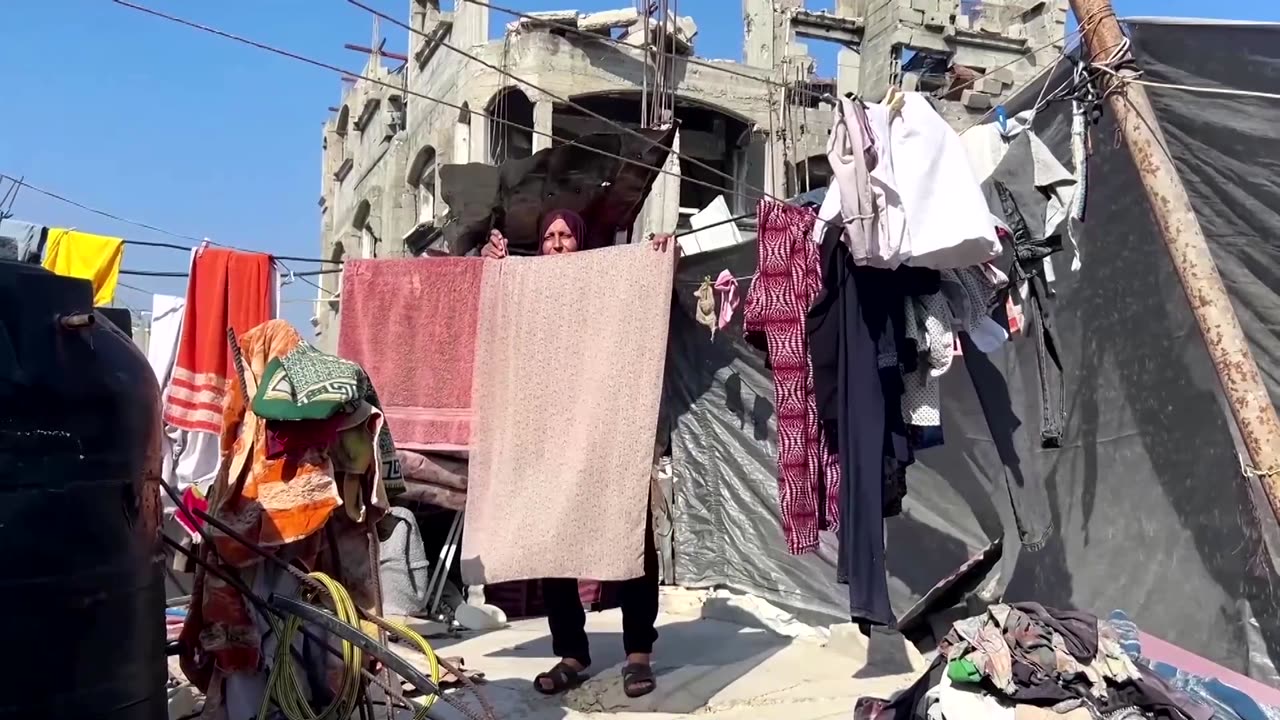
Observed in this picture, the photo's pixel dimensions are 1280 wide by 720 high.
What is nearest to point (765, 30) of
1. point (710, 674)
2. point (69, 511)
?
point (710, 674)

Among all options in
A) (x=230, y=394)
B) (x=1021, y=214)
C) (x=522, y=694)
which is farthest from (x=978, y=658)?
(x=230, y=394)

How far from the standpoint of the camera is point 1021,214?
157 inches

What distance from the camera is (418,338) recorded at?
4.69 metres

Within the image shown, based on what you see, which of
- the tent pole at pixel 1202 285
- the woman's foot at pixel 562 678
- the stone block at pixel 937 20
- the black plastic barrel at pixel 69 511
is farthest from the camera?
the stone block at pixel 937 20

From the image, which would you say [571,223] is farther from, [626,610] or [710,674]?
[710,674]

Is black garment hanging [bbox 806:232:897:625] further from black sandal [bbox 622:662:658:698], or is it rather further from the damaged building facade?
the damaged building facade

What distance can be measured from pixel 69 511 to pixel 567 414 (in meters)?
2.38

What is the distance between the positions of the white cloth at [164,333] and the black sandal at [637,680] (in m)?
3.00

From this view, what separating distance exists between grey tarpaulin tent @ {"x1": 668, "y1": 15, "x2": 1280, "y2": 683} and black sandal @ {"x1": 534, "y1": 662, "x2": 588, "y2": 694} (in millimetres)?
2103

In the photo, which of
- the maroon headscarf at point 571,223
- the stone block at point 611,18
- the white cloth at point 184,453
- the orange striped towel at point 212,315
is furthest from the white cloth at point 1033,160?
the stone block at point 611,18

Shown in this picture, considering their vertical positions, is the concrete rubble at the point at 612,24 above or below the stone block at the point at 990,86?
above

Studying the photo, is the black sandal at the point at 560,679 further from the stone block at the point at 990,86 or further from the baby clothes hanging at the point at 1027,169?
the stone block at the point at 990,86

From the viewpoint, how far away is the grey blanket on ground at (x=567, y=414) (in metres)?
4.09

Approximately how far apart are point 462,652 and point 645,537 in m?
2.03
